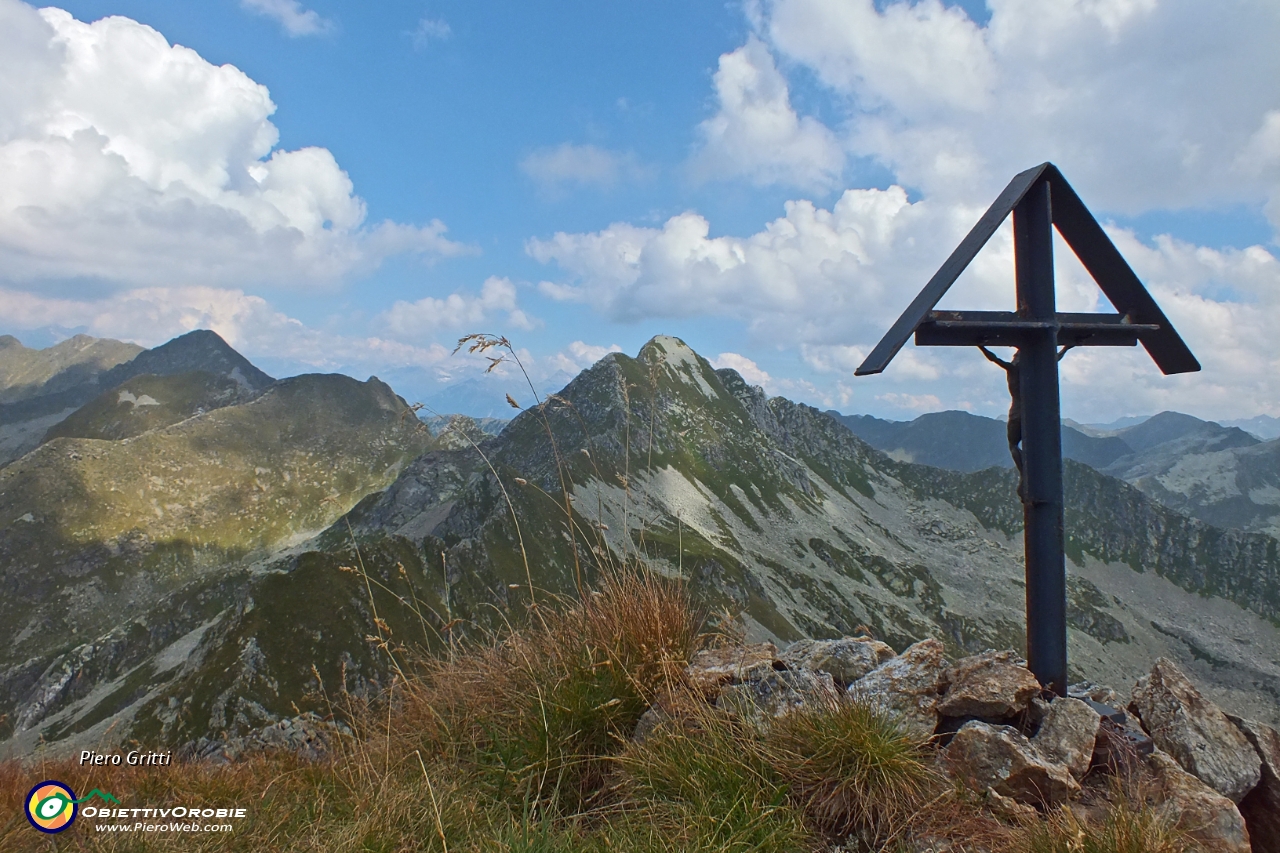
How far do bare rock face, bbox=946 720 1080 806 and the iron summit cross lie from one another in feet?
4.45

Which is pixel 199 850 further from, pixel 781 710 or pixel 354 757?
pixel 781 710

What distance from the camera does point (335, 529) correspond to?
13312 centimetres

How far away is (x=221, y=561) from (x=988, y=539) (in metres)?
199

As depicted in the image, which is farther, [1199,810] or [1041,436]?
[1041,436]

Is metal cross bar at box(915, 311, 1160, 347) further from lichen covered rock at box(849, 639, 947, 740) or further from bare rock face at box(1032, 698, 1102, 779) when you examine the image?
bare rock face at box(1032, 698, 1102, 779)

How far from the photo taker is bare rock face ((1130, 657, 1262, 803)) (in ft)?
15.0

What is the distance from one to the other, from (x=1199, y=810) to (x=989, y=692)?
4.03 ft

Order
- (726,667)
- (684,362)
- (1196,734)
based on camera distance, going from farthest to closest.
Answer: (684,362) < (726,667) < (1196,734)

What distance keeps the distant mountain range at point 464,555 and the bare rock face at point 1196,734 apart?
118 ft

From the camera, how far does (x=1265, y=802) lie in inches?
182

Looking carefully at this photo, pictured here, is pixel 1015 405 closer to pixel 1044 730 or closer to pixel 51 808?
pixel 1044 730

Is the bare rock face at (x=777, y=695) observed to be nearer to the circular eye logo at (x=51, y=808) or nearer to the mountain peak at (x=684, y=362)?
the circular eye logo at (x=51, y=808)

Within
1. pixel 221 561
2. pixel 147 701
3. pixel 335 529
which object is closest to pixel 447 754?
pixel 147 701

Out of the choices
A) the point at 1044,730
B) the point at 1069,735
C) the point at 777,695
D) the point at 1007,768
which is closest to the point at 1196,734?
the point at 1069,735
